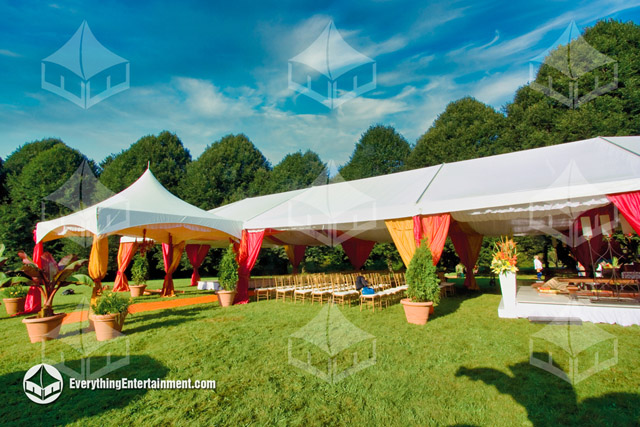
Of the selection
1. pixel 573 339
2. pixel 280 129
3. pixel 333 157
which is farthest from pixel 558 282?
pixel 333 157

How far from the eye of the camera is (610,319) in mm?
5465

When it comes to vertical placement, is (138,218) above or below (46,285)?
above

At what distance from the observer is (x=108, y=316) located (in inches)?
198

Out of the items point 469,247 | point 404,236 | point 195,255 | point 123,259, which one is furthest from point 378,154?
point 123,259

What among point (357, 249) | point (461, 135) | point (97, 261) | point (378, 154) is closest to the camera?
point (97, 261)

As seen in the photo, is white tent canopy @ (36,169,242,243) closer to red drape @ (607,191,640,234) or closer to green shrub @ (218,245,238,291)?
green shrub @ (218,245,238,291)

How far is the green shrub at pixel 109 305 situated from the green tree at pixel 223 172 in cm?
1666

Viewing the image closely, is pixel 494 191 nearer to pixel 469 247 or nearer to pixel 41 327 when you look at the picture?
pixel 469 247

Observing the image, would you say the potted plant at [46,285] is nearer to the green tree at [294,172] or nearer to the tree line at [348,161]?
the tree line at [348,161]

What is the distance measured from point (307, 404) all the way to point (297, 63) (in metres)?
7.02

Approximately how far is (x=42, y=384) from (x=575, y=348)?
6309 mm

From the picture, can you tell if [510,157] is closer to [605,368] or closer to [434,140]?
[605,368]

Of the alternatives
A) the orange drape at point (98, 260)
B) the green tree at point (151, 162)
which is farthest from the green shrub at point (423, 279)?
the green tree at point (151, 162)

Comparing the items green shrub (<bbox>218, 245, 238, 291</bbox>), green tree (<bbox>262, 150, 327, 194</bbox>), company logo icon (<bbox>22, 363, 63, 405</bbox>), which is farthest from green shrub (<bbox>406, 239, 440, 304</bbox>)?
green tree (<bbox>262, 150, 327, 194</bbox>)
